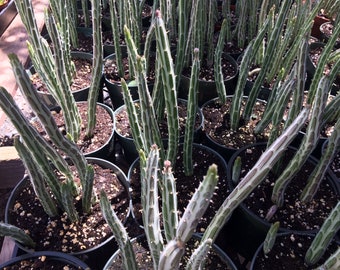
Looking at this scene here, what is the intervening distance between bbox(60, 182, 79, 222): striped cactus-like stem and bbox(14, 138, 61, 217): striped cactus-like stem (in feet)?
0.26

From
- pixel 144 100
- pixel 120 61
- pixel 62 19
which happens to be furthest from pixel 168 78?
pixel 120 61

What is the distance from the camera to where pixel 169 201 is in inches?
31.5

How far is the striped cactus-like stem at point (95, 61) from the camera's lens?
145 centimetres

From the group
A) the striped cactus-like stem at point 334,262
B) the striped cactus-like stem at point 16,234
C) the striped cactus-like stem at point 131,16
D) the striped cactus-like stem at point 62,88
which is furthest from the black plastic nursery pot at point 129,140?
the striped cactus-like stem at point 334,262

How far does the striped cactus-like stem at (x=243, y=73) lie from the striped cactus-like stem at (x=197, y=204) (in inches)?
41.2

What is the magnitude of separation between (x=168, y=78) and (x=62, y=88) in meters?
0.59

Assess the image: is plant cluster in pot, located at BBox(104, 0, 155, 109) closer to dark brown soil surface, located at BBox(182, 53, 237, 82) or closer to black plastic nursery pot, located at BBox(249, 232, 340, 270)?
dark brown soil surface, located at BBox(182, 53, 237, 82)

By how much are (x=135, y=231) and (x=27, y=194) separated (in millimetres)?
492

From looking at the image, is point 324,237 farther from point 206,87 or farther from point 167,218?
point 206,87

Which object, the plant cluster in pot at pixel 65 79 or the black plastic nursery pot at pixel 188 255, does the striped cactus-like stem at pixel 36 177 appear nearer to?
the plant cluster in pot at pixel 65 79

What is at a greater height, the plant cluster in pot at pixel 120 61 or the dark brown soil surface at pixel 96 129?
the plant cluster in pot at pixel 120 61

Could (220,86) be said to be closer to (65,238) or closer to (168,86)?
(168,86)

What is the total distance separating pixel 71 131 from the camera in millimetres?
1602

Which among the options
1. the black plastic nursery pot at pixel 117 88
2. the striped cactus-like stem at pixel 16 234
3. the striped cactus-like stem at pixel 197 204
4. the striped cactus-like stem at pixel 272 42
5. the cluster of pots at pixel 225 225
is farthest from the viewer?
the black plastic nursery pot at pixel 117 88
